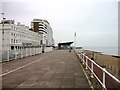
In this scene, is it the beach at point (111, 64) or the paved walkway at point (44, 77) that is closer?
the paved walkway at point (44, 77)

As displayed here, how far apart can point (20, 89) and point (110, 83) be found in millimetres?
3173

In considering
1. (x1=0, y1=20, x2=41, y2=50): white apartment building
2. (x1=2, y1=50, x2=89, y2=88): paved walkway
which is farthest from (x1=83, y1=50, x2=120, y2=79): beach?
(x1=0, y1=20, x2=41, y2=50): white apartment building

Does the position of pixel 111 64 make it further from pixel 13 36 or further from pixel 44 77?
pixel 13 36

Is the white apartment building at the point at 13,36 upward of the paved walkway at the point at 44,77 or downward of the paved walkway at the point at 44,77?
upward

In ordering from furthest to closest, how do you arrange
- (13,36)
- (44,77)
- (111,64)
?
(13,36) → (111,64) → (44,77)

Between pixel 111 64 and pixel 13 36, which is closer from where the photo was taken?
pixel 111 64

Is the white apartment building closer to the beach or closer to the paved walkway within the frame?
the beach

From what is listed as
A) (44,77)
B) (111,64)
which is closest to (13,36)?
(111,64)

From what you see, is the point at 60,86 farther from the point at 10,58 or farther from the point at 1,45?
the point at 1,45

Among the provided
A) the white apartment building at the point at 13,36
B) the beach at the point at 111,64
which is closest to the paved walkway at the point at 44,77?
the beach at the point at 111,64

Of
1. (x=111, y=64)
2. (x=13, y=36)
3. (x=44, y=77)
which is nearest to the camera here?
(x=44, y=77)

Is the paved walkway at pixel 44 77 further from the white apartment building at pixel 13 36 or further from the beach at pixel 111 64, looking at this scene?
the white apartment building at pixel 13 36

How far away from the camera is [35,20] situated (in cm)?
14750

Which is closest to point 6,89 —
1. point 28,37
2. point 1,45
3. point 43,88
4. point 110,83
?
point 43,88
